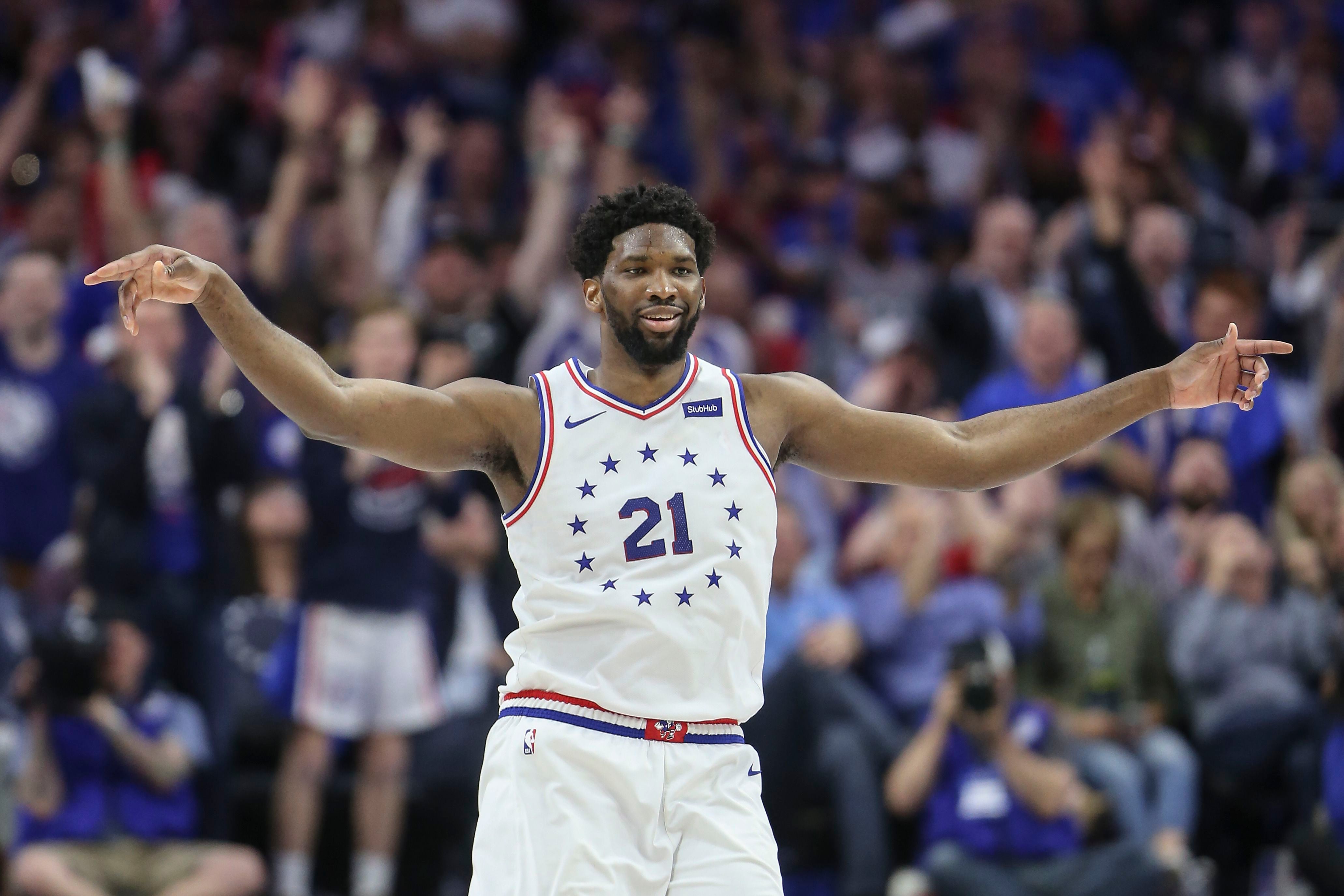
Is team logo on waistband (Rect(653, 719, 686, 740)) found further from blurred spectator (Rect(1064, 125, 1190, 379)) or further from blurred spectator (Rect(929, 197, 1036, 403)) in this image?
blurred spectator (Rect(1064, 125, 1190, 379))

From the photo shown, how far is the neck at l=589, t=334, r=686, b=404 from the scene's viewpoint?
17.0 feet

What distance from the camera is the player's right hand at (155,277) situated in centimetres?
461

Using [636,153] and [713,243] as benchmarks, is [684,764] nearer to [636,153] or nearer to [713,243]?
[713,243]

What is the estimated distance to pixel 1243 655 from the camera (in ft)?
32.1

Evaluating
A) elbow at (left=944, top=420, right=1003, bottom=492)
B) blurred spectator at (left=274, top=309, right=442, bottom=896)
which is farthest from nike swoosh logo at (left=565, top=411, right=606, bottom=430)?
blurred spectator at (left=274, top=309, right=442, bottom=896)

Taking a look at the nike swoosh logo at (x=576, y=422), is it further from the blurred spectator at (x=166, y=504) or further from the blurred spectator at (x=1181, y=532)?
the blurred spectator at (x=1181, y=532)

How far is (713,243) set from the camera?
17.9ft

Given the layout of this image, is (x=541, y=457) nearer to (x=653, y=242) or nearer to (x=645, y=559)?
A: (x=645, y=559)

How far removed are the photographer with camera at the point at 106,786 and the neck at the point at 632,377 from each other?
4.67 m

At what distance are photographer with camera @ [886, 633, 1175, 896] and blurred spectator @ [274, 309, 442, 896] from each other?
8.78 feet

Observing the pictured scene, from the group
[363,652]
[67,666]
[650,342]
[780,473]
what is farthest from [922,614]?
[650,342]

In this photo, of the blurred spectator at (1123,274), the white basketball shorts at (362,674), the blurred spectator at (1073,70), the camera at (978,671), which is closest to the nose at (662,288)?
the camera at (978,671)

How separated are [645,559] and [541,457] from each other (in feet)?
1.44

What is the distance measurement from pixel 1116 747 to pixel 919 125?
5.62m
